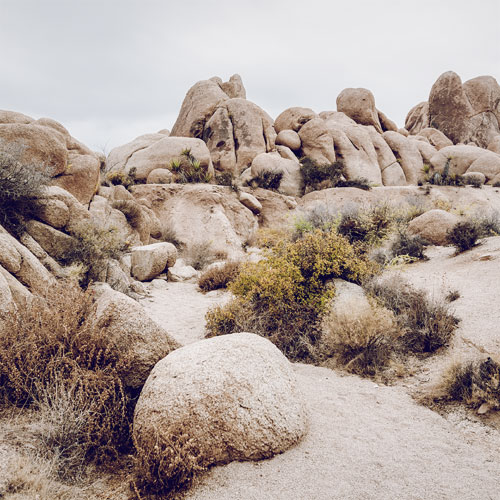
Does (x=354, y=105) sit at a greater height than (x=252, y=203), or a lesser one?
greater

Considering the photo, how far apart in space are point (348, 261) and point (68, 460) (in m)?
5.50

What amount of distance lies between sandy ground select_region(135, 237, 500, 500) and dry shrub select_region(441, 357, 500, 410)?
0.81 feet

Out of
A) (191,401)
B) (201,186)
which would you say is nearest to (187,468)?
(191,401)

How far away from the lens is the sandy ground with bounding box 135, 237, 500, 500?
238cm

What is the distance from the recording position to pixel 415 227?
11016mm

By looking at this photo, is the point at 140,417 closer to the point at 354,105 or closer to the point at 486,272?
the point at 486,272

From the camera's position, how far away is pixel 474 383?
347 cm

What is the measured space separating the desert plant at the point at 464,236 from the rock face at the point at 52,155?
10.8 meters

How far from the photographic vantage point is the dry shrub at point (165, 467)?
229 cm

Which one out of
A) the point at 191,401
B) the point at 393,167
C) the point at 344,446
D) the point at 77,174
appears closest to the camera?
the point at 191,401

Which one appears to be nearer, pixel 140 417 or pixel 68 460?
pixel 68 460

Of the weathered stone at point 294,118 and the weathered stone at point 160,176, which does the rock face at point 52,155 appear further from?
the weathered stone at point 294,118

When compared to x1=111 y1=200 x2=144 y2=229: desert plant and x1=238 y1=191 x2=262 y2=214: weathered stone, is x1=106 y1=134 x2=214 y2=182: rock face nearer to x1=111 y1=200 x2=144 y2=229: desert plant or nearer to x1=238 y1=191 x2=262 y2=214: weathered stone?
x1=238 y1=191 x2=262 y2=214: weathered stone

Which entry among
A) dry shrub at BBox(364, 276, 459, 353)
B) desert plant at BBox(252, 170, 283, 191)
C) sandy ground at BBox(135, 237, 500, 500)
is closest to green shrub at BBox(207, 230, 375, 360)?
dry shrub at BBox(364, 276, 459, 353)
